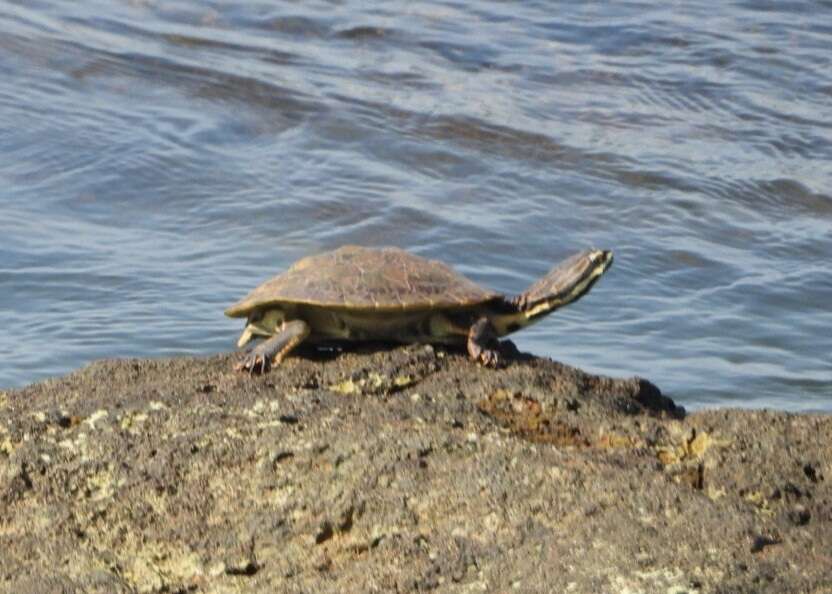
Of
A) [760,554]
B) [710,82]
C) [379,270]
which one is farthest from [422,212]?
[760,554]

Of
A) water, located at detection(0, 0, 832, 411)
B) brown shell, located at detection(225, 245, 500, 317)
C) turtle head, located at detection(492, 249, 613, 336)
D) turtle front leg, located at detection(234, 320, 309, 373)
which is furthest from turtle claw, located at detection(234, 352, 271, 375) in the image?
water, located at detection(0, 0, 832, 411)

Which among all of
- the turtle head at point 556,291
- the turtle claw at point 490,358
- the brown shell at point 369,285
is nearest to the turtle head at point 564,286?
the turtle head at point 556,291

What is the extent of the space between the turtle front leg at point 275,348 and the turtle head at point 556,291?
64cm

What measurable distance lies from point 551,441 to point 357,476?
60 centimetres

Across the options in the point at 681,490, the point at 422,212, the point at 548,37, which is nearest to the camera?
the point at 681,490

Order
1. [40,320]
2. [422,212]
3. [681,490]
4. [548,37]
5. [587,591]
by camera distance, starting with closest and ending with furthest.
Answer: [587,591]
[681,490]
[40,320]
[422,212]
[548,37]

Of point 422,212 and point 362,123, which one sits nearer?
point 422,212

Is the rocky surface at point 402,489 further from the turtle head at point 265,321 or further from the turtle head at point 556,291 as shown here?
the turtle head at point 556,291

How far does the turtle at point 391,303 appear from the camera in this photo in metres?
4.71

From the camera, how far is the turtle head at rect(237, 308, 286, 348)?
16.0 ft

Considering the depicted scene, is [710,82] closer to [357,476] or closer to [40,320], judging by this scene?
[40,320]

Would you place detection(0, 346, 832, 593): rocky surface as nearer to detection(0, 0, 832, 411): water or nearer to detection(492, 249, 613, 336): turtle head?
detection(492, 249, 613, 336): turtle head

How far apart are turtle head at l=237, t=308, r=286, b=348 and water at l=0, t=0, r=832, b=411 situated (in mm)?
1724

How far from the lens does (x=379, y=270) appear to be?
15.9 feet
